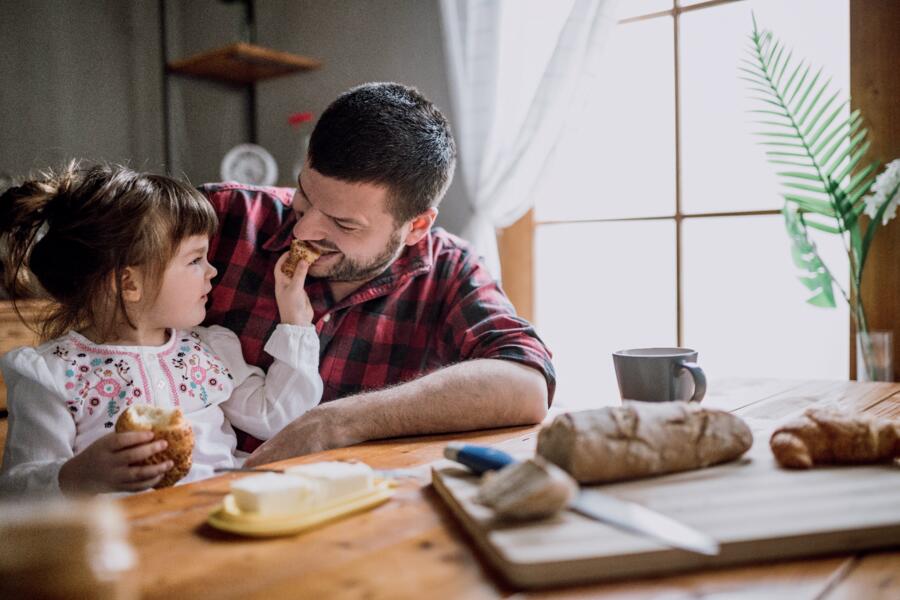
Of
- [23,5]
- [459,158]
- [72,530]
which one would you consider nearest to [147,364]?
[72,530]

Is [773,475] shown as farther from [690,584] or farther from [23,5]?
[23,5]

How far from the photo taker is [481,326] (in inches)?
58.4

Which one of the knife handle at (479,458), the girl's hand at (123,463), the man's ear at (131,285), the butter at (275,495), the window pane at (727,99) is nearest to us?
the butter at (275,495)

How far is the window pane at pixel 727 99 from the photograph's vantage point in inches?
90.0

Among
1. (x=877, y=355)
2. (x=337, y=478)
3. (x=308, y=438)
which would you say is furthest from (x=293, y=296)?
(x=877, y=355)

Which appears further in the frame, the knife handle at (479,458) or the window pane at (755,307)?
the window pane at (755,307)

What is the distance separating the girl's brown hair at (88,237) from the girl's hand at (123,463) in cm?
43

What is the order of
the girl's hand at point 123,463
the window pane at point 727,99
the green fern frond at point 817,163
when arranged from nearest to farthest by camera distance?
the girl's hand at point 123,463 < the green fern frond at point 817,163 < the window pane at point 727,99

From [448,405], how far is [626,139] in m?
1.80

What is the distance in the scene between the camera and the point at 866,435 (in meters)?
0.79

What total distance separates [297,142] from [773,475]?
119 inches

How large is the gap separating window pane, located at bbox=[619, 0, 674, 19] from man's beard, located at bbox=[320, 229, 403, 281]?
1.49 meters

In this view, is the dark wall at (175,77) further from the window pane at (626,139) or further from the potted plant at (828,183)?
the potted plant at (828,183)

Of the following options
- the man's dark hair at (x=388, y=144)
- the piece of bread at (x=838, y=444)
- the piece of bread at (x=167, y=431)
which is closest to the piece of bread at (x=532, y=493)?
the piece of bread at (x=838, y=444)
